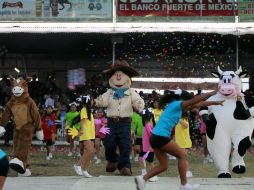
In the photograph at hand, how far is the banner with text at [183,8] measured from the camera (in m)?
18.3

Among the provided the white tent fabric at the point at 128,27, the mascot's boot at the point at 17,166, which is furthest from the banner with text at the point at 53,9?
the mascot's boot at the point at 17,166

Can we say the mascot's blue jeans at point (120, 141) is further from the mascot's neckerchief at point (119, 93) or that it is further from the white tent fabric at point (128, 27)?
the white tent fabric at point (128, 27)

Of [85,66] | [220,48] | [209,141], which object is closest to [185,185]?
[209,141]

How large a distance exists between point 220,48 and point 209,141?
11.7 metres

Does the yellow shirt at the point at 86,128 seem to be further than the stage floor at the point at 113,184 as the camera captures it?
Yes

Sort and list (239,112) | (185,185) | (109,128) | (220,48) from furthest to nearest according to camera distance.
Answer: (220,48) < (109,128) < (239,112) < (185,185)

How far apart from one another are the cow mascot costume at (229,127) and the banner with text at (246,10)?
8668 mm

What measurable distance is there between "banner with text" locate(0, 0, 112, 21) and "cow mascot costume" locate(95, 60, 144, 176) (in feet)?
26.2

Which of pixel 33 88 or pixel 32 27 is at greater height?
pixel 32 27

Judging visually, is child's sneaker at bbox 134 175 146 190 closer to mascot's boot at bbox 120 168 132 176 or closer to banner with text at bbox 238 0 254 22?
mascot's boot at bbox 120 168 132 176

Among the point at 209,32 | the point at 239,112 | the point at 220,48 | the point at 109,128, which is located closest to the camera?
the point at 239,112

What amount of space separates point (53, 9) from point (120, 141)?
8.88 meters

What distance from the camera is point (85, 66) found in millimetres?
23578

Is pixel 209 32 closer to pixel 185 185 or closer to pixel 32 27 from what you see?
pixel 32 27
